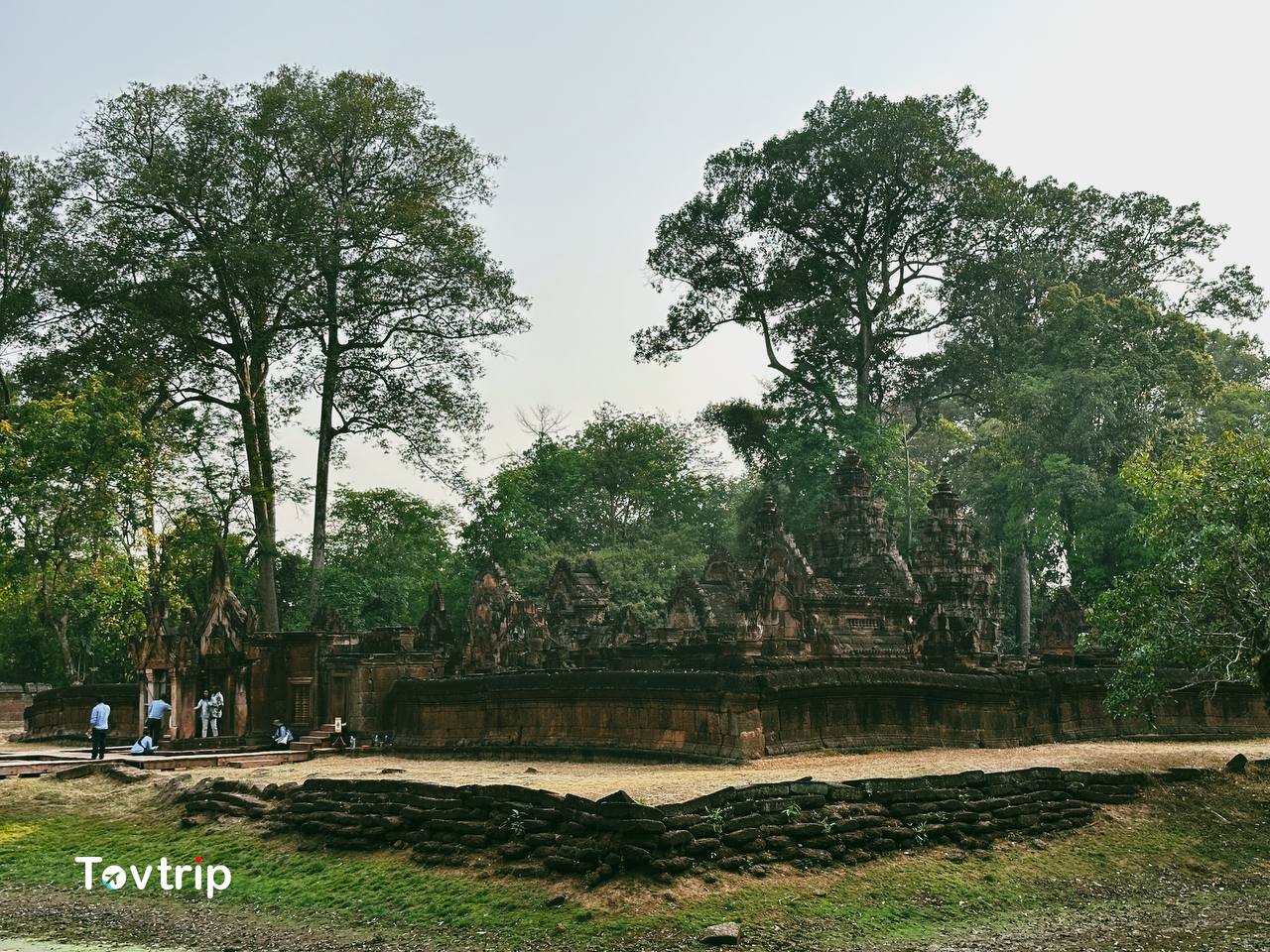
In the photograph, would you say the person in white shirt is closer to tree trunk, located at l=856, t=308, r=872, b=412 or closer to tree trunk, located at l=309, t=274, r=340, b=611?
tree trunk, located at l=309, t=274, r=340, b=611

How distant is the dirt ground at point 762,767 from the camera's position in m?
14.9

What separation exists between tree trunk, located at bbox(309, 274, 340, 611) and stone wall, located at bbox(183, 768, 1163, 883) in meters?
20.9

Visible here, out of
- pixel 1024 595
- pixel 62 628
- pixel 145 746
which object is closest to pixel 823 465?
pixel 1024 595

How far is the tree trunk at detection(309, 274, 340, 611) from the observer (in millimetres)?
36469

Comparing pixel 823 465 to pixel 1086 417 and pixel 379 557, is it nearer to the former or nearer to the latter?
pixel 1086 417

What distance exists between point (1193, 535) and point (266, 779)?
12298 mm

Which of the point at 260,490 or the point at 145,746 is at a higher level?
the point at 260,490

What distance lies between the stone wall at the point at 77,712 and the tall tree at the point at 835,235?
2660 cm

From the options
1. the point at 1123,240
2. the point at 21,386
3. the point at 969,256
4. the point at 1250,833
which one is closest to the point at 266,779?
the point at 1250,833

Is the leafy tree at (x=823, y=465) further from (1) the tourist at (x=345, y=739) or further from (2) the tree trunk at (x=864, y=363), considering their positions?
(1) the tourist at (x=345, y=739)

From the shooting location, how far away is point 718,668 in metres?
21.4

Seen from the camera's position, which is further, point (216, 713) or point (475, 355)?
point (475, 355)

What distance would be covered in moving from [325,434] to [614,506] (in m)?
21.3

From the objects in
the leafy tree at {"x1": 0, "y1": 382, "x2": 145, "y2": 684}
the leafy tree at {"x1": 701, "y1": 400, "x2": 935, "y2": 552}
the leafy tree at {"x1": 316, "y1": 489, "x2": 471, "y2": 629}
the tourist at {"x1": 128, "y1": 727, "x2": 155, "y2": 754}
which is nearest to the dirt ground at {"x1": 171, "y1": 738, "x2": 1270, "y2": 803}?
the tourist at {"x1": 128, "y1": 727, "x2": 155, "y2": 754}
